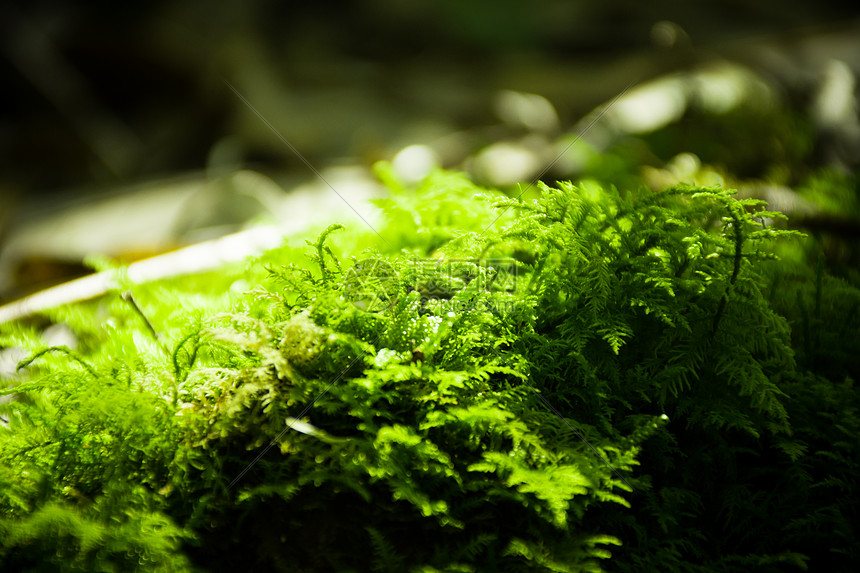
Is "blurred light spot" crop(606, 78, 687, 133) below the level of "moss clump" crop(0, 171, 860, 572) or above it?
above

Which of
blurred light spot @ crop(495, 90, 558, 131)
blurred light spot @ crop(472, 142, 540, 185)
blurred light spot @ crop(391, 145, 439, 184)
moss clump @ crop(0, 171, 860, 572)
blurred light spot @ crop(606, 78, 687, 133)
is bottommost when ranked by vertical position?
moss clump @ crop(0, 171, 860, 572)

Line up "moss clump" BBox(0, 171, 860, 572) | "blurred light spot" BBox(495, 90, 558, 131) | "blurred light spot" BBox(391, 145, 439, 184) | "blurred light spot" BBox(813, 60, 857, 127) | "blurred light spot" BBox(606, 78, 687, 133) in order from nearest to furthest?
"moss clump" BBox(0, 171, 860, 572)
"blurred light spot" BBox(813, 60, 857, 127)
"blurred light spot" BBox(606, 78, 687, 133)
"blurred light spot" BBox(391, 145, 439, 184)
"blurred light spot" BBox(495, 90, 558, 131)

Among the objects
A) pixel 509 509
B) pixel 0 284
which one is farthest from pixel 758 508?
pixel 0 284

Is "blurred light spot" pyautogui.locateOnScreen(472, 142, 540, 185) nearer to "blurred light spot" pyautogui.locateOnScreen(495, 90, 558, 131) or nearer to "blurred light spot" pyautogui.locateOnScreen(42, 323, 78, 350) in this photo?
"blurred light spot" pyautogui.locateOnScreen(495, 90, 558, 131)

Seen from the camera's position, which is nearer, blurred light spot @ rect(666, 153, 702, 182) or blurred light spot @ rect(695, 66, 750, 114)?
blurred light spot @ rect(666, 153, 702, 182)

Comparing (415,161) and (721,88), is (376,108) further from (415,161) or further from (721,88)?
(721,88)

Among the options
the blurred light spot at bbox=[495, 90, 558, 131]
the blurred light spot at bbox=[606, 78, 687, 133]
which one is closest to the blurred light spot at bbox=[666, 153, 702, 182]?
the blurred light spot at bbox=[606, 78, 687, 133]
